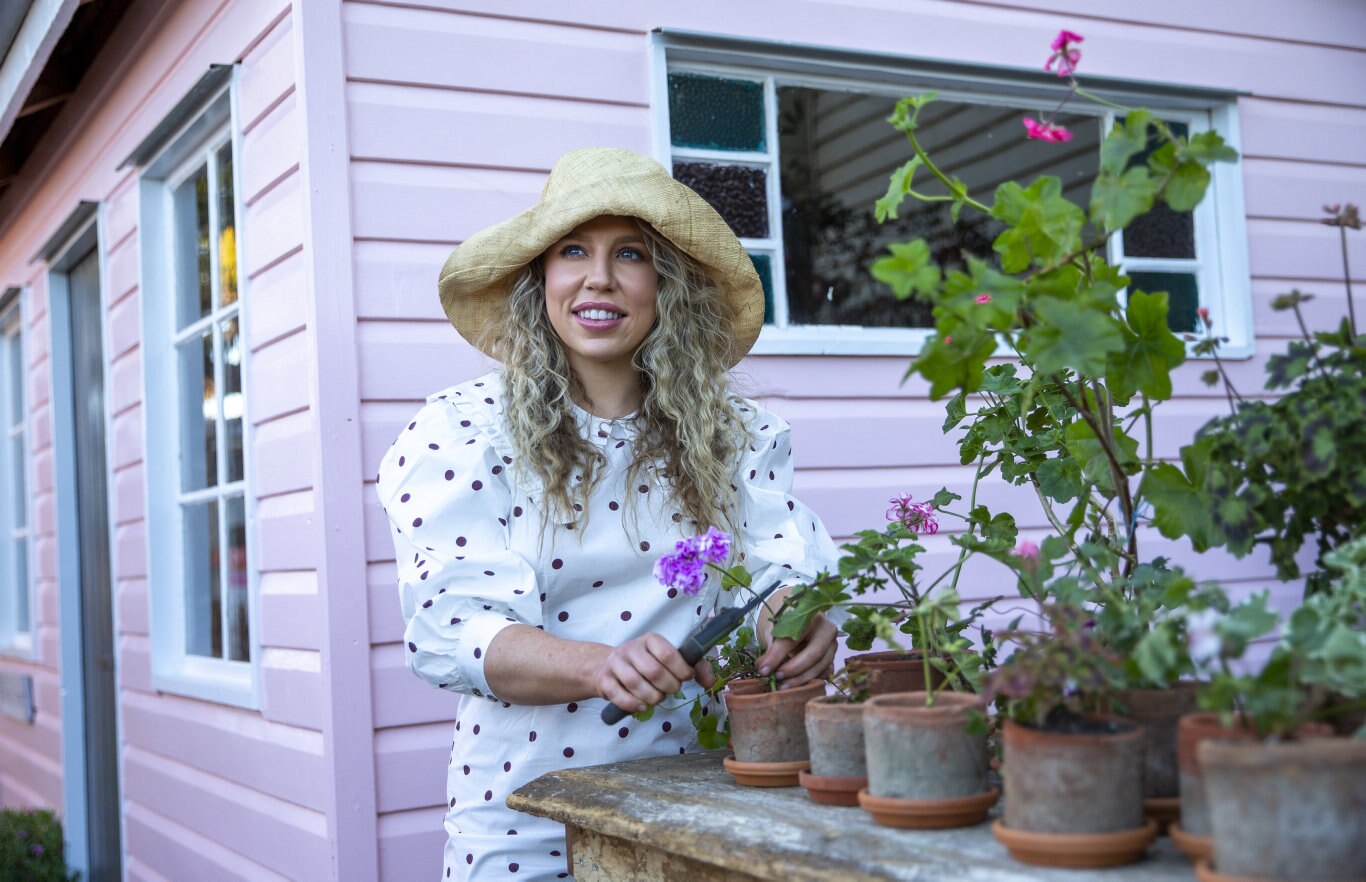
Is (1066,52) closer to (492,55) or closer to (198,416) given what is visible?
(492,55)

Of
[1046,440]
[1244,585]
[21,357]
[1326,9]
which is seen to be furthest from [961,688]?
[21,357]

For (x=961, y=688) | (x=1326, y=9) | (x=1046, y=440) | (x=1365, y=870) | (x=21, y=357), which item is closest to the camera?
(x=1365, y=870)

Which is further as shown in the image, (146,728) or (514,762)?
(146,728)

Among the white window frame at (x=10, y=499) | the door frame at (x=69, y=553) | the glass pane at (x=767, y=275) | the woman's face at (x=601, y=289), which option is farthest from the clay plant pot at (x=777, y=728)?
the white window frame at (x=10, y=499)

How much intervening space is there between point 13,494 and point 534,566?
594cm

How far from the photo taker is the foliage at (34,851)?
517cm

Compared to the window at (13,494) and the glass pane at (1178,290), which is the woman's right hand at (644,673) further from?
the window at (13,494)

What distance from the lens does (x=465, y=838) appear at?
79.9 inches

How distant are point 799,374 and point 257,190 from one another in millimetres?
1408

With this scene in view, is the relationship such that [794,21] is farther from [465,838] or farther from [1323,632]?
[1323,632]

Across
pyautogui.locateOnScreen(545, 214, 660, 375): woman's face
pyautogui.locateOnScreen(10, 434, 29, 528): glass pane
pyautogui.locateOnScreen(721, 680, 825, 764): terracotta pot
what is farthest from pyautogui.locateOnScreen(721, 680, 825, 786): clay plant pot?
pyautogui.locateOnScreen(10, 434, 29, 528): glass pane

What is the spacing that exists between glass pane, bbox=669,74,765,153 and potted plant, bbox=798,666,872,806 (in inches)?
→ 94.1

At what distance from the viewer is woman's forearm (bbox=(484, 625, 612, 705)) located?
166 cm

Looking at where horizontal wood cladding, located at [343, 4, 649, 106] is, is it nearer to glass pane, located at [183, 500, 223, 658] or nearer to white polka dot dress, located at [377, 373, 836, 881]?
white polka dot dress, located at [377, 373, 836, 881]
